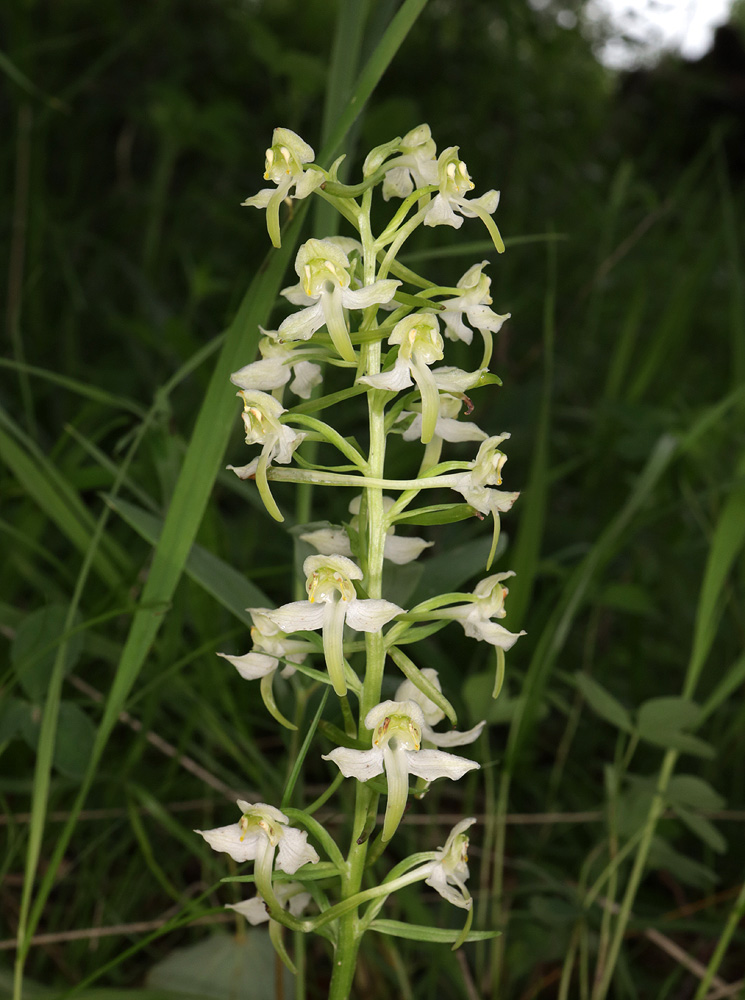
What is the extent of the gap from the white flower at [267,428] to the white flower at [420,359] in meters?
0.09

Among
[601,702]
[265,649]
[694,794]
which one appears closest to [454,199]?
[265,649]

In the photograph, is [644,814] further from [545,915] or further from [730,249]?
[730,249]

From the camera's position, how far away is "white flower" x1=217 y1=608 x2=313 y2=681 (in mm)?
727

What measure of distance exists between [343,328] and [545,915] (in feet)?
2.46

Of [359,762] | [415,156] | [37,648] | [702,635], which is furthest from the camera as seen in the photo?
[702,635]

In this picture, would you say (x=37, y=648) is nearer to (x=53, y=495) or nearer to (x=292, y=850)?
(x=53, y=495)

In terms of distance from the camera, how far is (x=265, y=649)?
74cm

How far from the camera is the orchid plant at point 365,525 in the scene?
0.66 m

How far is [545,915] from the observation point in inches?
40.3

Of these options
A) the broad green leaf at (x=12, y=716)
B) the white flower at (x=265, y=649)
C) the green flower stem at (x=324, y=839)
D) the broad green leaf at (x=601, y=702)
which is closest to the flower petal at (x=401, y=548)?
the white flower at (x=265, y=649)

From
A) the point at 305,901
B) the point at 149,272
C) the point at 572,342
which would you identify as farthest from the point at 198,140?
the point at 305,901

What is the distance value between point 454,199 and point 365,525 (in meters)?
0.27

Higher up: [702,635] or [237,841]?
[702,635]

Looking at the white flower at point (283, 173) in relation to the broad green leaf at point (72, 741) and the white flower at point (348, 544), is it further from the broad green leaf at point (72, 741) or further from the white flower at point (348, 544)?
the broad green leaf at point (72, 741)
